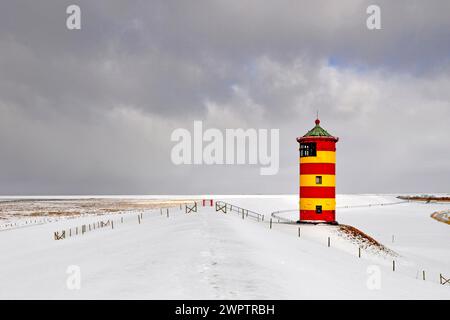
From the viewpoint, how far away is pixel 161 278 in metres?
13.5

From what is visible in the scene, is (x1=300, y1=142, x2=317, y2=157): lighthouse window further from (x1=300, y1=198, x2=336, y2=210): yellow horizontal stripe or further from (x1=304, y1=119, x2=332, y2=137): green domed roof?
(x1=300, y1=198, x2=336, y2=210): yellow horizontal stripe

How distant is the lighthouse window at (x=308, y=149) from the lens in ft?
128

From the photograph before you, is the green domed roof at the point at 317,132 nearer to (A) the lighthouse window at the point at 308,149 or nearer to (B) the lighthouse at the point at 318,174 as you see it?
(B) the lighthouse at the point at 318,174

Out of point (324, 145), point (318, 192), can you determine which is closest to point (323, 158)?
point (324, 145)

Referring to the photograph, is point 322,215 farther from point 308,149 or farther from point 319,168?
point 308,149

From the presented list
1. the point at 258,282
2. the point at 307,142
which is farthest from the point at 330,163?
the point at 258,282

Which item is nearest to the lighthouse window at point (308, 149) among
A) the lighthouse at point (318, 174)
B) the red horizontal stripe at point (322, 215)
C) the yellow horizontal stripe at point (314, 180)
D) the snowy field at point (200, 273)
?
the lighthouse at point (318, 174)

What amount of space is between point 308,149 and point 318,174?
275cm

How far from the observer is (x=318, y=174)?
128 ft

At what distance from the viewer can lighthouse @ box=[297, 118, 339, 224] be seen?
38875 mm

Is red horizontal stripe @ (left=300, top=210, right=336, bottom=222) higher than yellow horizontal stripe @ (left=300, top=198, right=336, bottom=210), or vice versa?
yellow horizontal stripe @ (left=300, top=198, right=336, bottom=210)

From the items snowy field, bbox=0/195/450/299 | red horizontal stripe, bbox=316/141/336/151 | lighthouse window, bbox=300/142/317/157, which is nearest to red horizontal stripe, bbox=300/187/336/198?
lighthouse window, bbox=300/142/317/157
